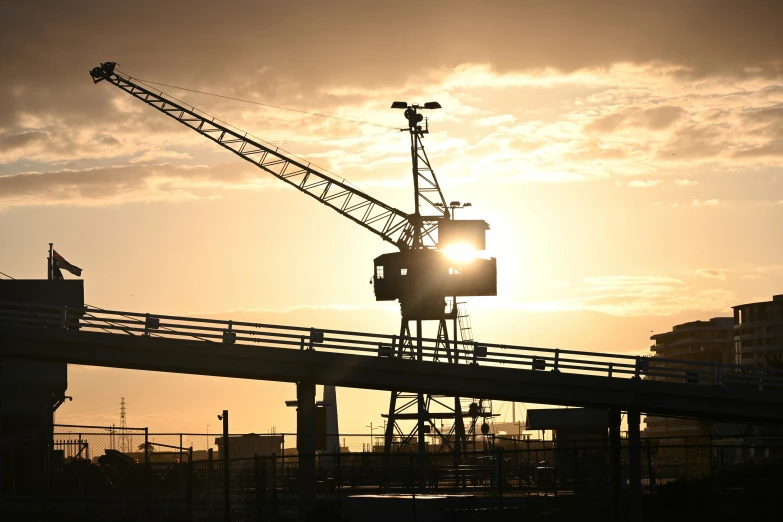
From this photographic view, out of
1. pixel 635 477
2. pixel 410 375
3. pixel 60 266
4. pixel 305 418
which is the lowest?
pixel 635 477

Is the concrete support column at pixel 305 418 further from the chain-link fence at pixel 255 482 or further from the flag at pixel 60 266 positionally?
the flag at pixel 60 266

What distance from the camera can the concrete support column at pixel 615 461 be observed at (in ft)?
119

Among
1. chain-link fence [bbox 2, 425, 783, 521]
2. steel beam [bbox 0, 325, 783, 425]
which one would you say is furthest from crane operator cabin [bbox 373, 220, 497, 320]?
steel beam [bbox 0, 325, 783, 425]

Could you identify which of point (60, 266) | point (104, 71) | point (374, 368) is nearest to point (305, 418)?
point (374, 368)

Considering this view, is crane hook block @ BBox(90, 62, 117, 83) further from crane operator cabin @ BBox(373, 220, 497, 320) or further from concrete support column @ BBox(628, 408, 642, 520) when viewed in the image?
concrete support column @ BBox(628, 408, 642, 520)

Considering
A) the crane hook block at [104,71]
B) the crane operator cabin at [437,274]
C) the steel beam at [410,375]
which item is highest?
the crane hook block at [104,71]

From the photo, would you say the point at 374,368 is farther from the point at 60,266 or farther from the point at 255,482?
the point at 60,266

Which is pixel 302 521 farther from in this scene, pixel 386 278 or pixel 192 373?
pixel 386 278

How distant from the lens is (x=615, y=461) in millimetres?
Result: 39906

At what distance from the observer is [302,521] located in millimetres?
36938

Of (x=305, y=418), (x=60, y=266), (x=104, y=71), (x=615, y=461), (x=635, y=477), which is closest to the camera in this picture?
(x=615, y=461)

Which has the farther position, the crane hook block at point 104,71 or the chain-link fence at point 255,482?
the crane hook block at point 104,71

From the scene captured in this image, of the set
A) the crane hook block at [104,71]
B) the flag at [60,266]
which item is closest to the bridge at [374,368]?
the flag at [60,266]

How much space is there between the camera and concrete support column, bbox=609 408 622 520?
36.3 metres
